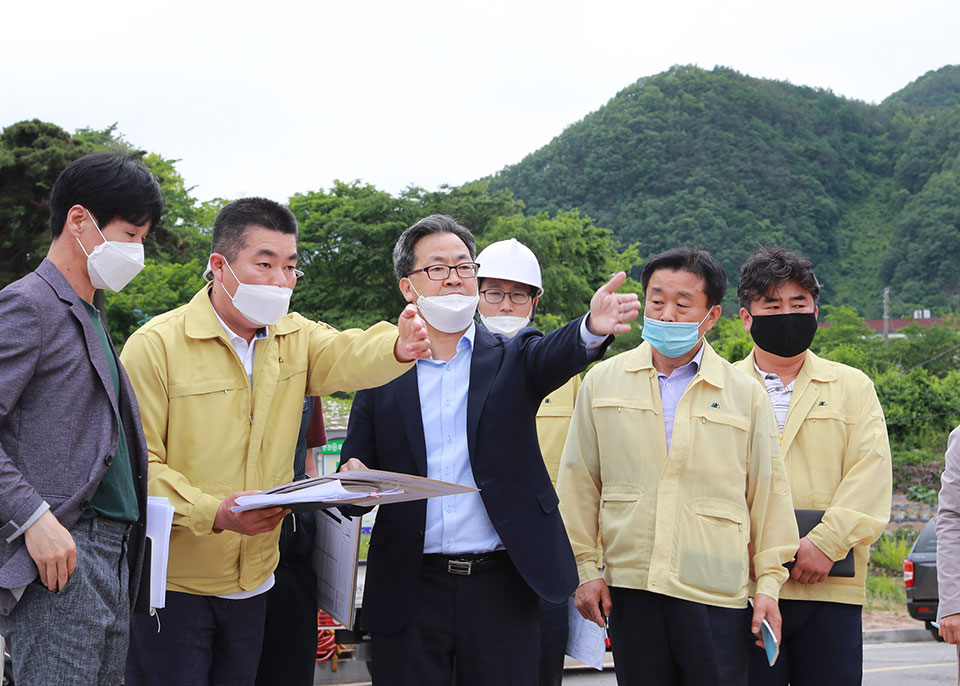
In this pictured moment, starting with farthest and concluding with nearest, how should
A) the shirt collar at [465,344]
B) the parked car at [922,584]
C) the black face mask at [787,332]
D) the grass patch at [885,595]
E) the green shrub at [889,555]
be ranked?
the green shrub at [889,555] < the grass patch at [885,595] < the parked car at [922,584] < the black face mask at [787,332] < the shirt collar at [465,344]

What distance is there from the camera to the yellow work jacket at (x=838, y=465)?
134 inches

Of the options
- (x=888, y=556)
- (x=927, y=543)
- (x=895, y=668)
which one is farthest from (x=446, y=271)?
(x=888, y=556)

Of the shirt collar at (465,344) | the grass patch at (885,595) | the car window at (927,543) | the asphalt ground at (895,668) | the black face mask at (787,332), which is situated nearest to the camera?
the shirt collar at (465,344)

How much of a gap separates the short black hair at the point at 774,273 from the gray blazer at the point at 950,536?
854 mm

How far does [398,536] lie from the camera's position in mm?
2930

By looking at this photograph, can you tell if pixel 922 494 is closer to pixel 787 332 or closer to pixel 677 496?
pixel 787 332

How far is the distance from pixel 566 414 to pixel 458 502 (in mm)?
1188

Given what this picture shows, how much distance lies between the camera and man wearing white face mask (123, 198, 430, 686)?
109 inches

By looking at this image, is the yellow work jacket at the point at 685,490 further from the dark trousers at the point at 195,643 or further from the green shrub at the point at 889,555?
the green shrub at the point at 889,555

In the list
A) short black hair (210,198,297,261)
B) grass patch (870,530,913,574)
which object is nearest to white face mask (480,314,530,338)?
short black hair (210,198,297,261)

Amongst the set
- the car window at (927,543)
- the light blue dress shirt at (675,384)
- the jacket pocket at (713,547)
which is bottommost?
the car window at (927,543)

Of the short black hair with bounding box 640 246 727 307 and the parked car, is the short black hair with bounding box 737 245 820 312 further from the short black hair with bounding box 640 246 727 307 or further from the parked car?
the parked car

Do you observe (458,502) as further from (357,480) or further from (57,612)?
(57,612)

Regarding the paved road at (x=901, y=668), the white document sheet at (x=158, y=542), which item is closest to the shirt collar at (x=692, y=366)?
the white document sheet at (x=158, y=542)
